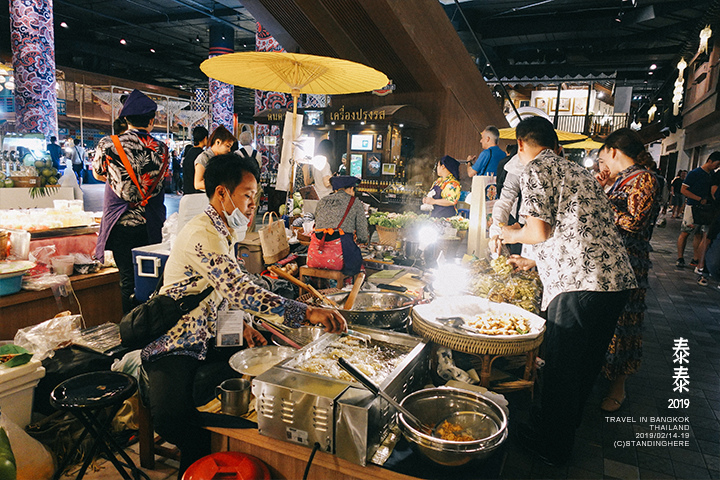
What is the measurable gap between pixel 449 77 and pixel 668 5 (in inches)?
290

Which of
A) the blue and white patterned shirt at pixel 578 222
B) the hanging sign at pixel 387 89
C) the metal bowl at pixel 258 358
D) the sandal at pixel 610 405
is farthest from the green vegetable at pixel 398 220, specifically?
the hanging sign at pixel 387 89

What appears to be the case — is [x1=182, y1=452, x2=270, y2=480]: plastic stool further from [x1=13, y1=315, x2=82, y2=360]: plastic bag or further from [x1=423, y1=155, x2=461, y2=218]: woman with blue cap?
[x1=423, y1=155, x2=461, y2=218]: woman with blue cap

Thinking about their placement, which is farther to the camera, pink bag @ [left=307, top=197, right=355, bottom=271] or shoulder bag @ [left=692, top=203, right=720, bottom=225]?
shoulder bag @ [left=692, top=203, right=720, bottom=225]

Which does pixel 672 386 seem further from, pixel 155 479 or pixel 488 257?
pixel 155 479

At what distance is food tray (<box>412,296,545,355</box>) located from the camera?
2.56 m

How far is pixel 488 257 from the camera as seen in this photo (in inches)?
180

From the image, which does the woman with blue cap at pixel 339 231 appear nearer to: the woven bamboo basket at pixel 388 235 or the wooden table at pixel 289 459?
the woven bamboo basket at pixel 388 235

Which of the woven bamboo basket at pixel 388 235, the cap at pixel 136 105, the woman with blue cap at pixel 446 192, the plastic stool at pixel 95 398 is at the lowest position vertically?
the plastic stool at pixel 95 398

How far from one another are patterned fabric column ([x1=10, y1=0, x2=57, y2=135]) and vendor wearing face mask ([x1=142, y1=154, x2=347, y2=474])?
1090cm

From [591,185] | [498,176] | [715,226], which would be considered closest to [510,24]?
[715,226]

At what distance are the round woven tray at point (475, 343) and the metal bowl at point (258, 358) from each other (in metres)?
0.83

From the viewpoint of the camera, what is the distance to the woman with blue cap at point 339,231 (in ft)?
16.6

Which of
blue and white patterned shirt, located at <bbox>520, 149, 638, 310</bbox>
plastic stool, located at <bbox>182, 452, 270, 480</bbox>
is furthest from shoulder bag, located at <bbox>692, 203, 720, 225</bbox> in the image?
plastic stool, located at <bbox>182, 452, 270, 480</bbox>

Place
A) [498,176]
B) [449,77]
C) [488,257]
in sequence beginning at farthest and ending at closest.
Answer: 1. [449,77]
2. [498,176]
3. [488,257]
